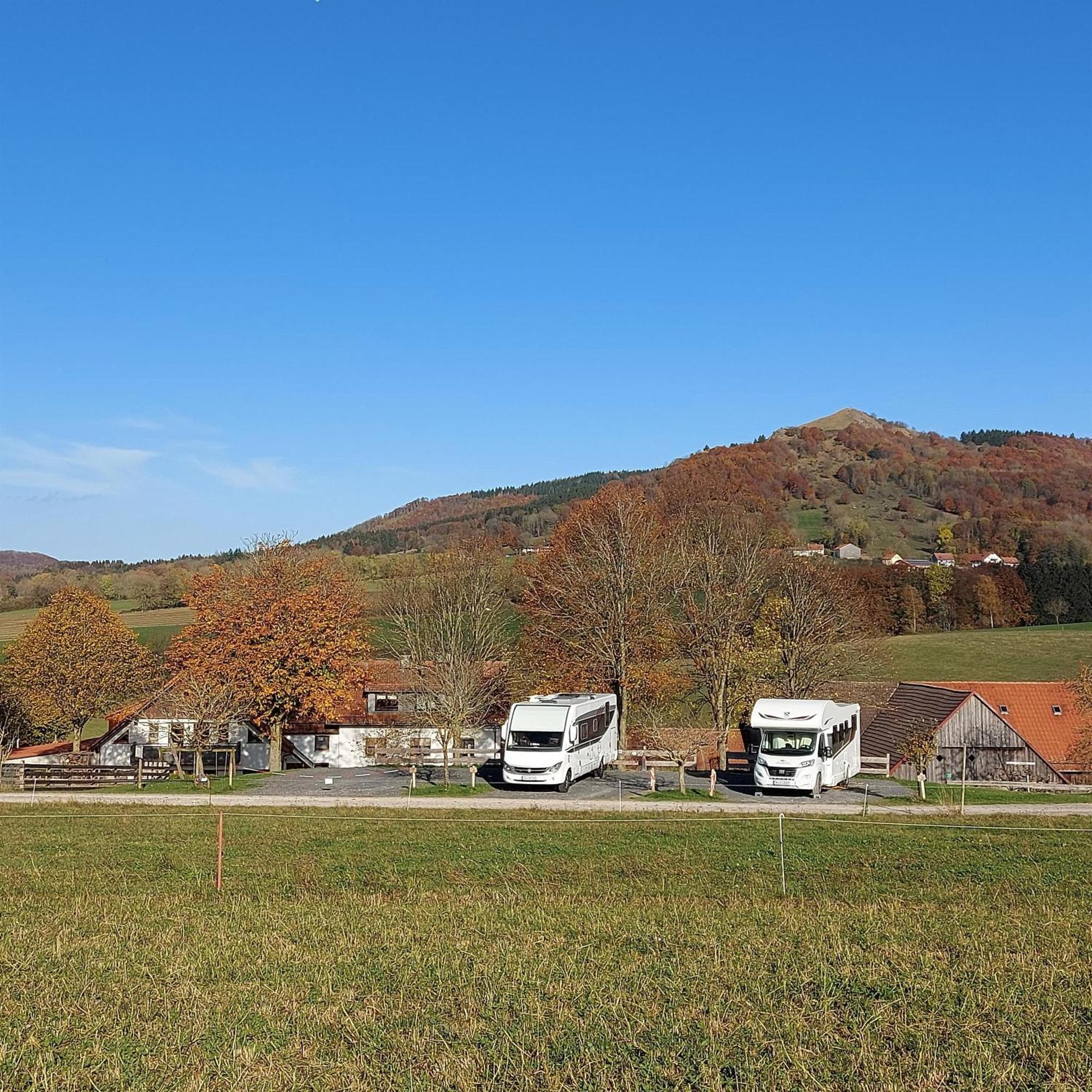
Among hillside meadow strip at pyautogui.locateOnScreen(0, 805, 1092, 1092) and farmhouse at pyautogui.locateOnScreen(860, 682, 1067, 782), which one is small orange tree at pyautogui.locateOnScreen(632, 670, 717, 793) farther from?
hillside meadow strip at pyautogui.locateOnScreen(0, 805, 1092, 1092)

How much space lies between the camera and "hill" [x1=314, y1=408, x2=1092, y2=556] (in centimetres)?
10838

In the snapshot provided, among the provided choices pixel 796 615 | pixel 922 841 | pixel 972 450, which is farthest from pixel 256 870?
pixel 972 450

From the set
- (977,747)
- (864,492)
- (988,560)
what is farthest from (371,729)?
(864,492)

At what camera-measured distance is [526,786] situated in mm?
31891

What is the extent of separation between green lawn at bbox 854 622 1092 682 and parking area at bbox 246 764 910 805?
3250cm

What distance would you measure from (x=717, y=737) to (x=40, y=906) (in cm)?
2844

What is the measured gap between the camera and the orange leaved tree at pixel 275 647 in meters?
41.0

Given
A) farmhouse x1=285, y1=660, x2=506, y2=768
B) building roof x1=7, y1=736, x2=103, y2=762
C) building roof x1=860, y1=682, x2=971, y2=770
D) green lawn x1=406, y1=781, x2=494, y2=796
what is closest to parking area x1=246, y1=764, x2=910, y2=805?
green lawn x1=406, y1=781, x2=494, y2=796

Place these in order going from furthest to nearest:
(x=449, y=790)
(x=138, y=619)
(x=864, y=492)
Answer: (x=864, y=492) → (x=138, y=619) → (x=449, y=790)

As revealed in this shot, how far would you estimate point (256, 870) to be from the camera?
16125mm

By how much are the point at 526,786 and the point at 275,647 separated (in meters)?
14.2

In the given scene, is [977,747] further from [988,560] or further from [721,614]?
[988,560]

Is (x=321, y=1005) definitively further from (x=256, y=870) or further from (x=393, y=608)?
(x=393, y=608)

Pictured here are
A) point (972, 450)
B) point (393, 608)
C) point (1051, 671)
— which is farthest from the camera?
point (972, 450)
